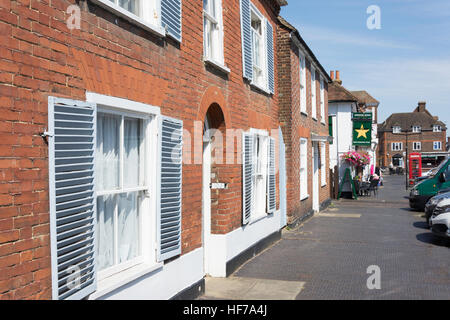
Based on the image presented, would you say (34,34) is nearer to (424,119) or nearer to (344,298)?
(344,298)

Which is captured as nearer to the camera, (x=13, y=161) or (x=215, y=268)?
(x=13, y=161)

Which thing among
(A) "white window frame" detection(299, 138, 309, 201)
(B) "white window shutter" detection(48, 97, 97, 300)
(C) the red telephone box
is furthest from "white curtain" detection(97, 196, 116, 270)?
(C) the red telephone box

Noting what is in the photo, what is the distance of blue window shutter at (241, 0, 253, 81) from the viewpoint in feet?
29.3

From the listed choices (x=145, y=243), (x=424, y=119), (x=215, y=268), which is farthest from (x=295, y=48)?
(x=424, y=119)

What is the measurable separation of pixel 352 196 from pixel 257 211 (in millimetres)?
15838

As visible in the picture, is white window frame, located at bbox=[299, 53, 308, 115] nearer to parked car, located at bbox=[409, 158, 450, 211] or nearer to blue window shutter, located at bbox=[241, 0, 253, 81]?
parked car, located at bbox=[409, 158, 450, 211]

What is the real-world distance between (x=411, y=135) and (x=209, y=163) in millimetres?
79405

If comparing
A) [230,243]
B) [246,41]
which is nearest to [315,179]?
[246,41]

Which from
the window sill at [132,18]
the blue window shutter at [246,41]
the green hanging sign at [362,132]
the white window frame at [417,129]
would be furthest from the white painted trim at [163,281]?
the white window frame at [417,129]

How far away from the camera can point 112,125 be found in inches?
185

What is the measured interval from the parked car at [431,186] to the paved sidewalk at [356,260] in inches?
81.1

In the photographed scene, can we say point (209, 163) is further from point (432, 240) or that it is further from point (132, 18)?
point (432, 240)

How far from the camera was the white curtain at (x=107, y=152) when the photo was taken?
14.7ft

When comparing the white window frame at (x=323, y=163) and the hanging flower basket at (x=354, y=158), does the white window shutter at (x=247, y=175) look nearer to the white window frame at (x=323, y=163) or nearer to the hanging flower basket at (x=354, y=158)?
the white window frame at (x=323, y=163)
